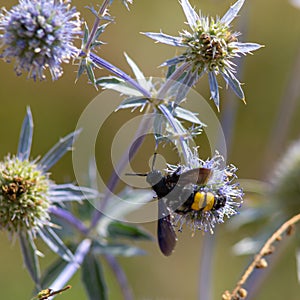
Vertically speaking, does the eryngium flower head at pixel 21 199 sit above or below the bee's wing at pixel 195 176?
below

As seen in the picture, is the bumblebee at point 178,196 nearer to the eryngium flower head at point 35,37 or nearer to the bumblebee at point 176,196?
the bumblebee at point 176,196

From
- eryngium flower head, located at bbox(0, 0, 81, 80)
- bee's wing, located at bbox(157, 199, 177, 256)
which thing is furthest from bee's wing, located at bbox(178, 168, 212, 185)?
eryngium flower head, located at bbox(0, 0, 81, 80)

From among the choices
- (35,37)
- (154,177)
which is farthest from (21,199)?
(35,37)

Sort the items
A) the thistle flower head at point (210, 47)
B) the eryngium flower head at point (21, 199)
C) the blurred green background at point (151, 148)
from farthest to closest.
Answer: the blurred green background at point (151, 148)
the eryngium flower head at point (21, 199)
the thistle flower head at point (210, 47)

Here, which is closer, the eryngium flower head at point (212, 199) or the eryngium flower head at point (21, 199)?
the eryngium flower head at point (212, 199)

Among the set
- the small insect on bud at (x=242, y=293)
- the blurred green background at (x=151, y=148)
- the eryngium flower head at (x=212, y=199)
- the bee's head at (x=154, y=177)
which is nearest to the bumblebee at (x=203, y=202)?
the eryngium flower head at (x=212, y=199)

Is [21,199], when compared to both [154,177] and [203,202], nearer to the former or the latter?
[154,177]
